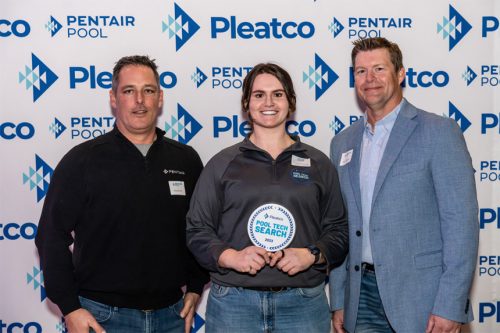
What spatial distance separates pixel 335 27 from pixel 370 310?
1958 millimetres

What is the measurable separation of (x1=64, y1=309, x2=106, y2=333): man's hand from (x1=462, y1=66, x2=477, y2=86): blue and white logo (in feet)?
9.33

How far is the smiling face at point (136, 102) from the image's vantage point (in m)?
2.55

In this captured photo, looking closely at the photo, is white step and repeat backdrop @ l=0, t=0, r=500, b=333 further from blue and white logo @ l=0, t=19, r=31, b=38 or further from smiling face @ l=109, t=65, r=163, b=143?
smiling face @ l=109, t=65, r=163, b=143

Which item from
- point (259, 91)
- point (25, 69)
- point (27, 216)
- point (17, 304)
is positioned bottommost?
point (17, 304)

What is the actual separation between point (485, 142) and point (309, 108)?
4.16 ft

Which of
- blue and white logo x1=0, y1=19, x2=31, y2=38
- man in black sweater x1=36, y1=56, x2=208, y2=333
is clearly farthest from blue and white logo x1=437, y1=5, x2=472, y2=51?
blue and white logo x1=0, y1=19, x2=31, y2=38

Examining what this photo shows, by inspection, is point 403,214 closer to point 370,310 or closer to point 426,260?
point 426,260

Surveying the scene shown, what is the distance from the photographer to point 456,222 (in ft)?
7.27

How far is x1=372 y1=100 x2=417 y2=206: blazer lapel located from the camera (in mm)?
2346

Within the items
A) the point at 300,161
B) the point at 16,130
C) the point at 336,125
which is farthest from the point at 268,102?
the point at 16,130

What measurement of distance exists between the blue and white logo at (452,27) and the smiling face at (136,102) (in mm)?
2084

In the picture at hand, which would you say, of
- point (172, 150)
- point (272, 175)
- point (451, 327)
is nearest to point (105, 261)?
point (172, 150)

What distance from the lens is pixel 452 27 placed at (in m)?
3.52

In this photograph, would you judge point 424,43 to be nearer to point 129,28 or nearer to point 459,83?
point 459,83
